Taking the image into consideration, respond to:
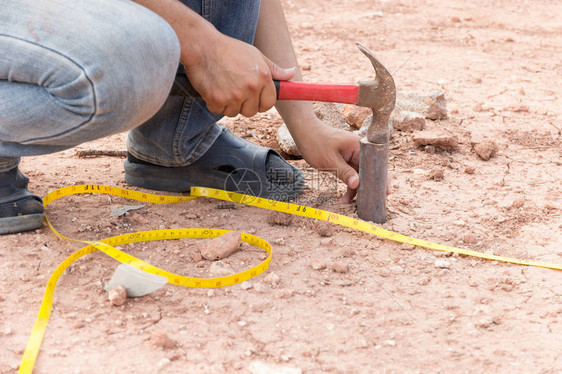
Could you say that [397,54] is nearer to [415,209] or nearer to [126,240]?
[415,209]

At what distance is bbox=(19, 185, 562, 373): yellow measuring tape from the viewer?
1.89m

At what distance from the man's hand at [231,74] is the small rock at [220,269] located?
2.02ft

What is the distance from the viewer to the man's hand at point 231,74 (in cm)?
215

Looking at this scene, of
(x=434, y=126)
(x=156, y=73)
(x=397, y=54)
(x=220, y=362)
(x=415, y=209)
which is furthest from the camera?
(x=397, y=54)

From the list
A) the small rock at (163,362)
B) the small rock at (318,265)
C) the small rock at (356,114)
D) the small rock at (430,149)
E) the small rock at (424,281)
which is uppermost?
the small rock at (356,114)

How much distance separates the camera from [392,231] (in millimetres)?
2490

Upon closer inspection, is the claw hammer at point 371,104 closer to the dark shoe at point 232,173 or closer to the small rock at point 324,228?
the small rock at point 324,228

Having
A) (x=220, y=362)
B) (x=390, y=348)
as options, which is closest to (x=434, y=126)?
(x=390, y=348)

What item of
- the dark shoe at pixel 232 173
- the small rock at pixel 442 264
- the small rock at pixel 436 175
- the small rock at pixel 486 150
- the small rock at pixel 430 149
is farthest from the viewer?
the small rock at pixel 430 149

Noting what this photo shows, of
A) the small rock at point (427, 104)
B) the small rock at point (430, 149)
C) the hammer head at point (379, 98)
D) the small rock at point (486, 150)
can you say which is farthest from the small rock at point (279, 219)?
the small rock at point (427, 104)

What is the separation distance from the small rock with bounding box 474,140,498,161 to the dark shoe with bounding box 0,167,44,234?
2.31 m

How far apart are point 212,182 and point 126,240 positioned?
598 millimetres

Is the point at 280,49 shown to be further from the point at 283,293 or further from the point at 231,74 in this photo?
the point at 283,293

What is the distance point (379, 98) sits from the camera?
2.29m
